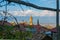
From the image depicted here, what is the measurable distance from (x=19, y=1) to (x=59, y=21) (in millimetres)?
561

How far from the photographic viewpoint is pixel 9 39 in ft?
8.50

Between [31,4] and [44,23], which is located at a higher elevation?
[31,4]

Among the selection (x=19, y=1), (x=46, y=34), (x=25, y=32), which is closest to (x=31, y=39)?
(x=25, y=32)

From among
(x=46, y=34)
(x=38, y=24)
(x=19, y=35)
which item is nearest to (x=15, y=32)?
(x=19, y=35)

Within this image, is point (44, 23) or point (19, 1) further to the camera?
point (44, 23)

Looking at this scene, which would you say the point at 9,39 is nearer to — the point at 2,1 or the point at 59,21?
the point at 2,1

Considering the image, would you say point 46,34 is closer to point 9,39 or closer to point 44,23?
point 44,23

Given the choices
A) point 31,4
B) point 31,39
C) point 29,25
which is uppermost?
point 31,4

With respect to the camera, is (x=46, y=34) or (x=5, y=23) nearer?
(x=5, y=23)

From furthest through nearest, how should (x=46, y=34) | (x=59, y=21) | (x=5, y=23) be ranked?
(x=46, y=34) → (x=5, y=23) → (x=59, y=21)

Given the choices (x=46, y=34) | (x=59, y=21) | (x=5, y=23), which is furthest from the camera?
(x=46, y=34)

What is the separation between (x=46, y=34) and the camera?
9.62ft

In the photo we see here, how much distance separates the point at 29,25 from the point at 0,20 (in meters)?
0.40

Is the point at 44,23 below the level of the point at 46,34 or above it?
above
